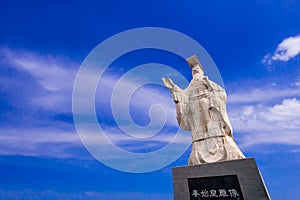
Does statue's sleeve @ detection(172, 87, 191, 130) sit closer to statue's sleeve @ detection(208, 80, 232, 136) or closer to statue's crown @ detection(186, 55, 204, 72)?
statue's sleeve @ detection(208, 80, 232, 136)

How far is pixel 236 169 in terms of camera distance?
5.80 meters

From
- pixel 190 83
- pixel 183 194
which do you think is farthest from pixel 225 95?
pixel 183 194

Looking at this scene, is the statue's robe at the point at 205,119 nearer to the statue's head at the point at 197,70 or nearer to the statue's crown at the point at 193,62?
the statue's head at the point at 197,70

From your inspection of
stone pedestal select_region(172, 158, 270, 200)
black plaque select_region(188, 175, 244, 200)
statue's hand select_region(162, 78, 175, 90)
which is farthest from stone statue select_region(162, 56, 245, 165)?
black plaque select_region(188, 175, 244, 200)

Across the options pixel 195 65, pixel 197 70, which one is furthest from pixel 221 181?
pixel 195 65

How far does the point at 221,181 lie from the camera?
593 centimetres

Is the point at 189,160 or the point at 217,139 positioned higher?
the point at 217,139

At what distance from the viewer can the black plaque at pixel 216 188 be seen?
562 cm

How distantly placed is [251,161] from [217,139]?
143 centimetres

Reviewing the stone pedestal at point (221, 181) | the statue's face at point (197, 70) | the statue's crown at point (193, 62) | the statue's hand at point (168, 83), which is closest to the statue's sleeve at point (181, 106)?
the statue's hand at point (168, 83)

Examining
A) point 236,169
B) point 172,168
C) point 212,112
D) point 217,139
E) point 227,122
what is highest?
point 212,112

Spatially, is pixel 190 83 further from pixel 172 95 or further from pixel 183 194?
pixel 183 194

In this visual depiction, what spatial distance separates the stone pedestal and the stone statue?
1.35 feet

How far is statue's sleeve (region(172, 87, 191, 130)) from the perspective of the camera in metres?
8.23
